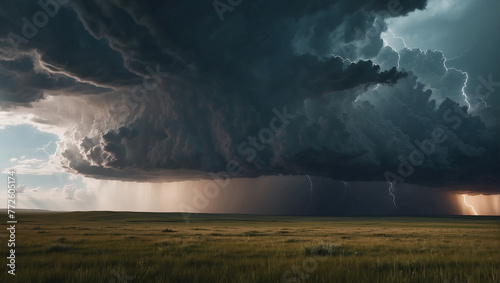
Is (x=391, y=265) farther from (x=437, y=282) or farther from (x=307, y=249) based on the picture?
(x=307, y=249)

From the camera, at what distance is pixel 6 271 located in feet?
24.6

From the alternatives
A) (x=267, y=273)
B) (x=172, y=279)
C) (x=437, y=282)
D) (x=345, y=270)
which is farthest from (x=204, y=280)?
(x=437, y=282)

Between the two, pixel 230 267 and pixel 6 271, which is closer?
pixel 6 271

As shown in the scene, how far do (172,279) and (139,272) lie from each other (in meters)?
1.03

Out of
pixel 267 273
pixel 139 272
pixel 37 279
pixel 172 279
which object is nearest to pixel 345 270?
pixel 267 273

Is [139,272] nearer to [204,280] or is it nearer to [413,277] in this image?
[204,280]

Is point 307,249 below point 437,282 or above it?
below

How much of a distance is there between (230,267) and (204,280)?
183 cm

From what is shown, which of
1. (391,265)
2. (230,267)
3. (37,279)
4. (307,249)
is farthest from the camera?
(307,249)

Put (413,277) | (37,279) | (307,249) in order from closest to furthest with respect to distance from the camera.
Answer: (37,279), (413,277), (307,249)

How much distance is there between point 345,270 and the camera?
7.47 metres

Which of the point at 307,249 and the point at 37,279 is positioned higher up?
the point at 37,279

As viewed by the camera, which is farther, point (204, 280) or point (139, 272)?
point (139, 272)

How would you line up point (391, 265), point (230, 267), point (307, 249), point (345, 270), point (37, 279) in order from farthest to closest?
point (307, 249), point (391, 265), point (230, 267), point (345, 270), point (37, 279)
